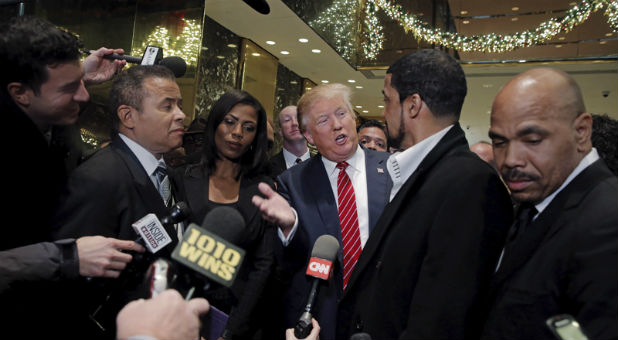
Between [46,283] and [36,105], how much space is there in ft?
2.09

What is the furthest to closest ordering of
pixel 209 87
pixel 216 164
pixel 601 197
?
pixel 209 87 < pixel 216 164 < pixel 601 197

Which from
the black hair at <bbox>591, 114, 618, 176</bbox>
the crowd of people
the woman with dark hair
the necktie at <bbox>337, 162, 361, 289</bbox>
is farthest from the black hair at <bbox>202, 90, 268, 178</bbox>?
the black hair at <bbox>591, 114, 618, 176</bbox>

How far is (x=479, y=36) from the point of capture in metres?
8.69

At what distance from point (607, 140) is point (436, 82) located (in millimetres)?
919

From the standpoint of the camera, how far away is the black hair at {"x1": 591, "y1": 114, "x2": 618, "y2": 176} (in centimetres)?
210

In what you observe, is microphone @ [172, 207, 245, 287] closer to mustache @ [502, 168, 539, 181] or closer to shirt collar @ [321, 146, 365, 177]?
mustache @ [502, 168, 539, 181]

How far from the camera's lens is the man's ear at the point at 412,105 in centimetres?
175

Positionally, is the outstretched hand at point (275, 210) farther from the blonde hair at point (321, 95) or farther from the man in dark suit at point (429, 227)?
the blonde hair at point (321, 95)

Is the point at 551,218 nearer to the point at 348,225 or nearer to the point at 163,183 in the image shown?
the point at 348,225

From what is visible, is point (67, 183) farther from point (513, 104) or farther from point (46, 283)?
point (513, 104)

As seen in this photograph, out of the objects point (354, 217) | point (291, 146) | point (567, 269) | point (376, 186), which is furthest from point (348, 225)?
point (291, 146)

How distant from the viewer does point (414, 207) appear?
5.10ft

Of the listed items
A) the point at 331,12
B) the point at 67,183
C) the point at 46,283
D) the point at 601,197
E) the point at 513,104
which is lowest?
the point at 46,283

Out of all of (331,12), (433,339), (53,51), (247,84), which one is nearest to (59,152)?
(53,51)
